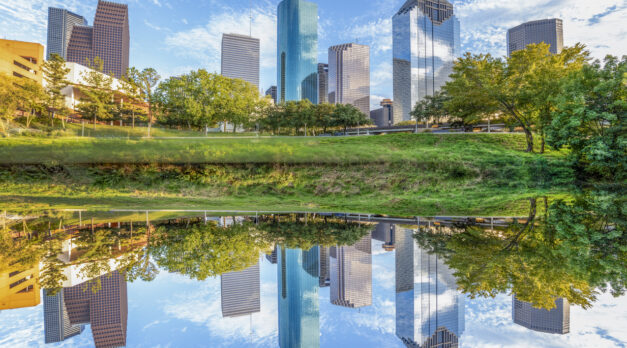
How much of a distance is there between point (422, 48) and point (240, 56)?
380 feet

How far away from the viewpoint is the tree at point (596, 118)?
16781 mm

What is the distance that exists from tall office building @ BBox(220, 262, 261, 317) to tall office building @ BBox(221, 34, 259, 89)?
643 feet

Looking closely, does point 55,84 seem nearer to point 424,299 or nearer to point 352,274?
point 352,274

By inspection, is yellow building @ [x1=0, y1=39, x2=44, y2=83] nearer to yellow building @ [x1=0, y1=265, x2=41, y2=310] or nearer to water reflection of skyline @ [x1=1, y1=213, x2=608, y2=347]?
yellow building @ [x1=0, y1=265, x2=41, y2=310]

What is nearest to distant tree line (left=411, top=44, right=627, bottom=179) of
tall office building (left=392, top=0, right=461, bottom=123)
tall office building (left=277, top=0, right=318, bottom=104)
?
tall office building (left=392, top=0, right=461, bottom=123)

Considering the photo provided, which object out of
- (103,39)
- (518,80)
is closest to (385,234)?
(518,80)

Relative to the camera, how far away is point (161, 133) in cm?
3956

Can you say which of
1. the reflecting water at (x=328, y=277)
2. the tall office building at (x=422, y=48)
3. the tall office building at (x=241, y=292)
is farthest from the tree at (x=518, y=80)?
the tall office building at (x=422, y=48)

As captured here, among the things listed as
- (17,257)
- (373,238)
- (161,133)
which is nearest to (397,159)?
(373,238)

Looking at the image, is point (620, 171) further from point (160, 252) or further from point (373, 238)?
point (160, 252)

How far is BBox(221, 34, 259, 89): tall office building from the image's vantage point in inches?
7480

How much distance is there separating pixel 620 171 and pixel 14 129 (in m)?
51.4

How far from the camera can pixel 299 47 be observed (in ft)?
570

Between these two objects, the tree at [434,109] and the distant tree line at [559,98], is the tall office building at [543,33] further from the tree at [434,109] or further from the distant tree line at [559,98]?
the distant tree line at [559,98]
